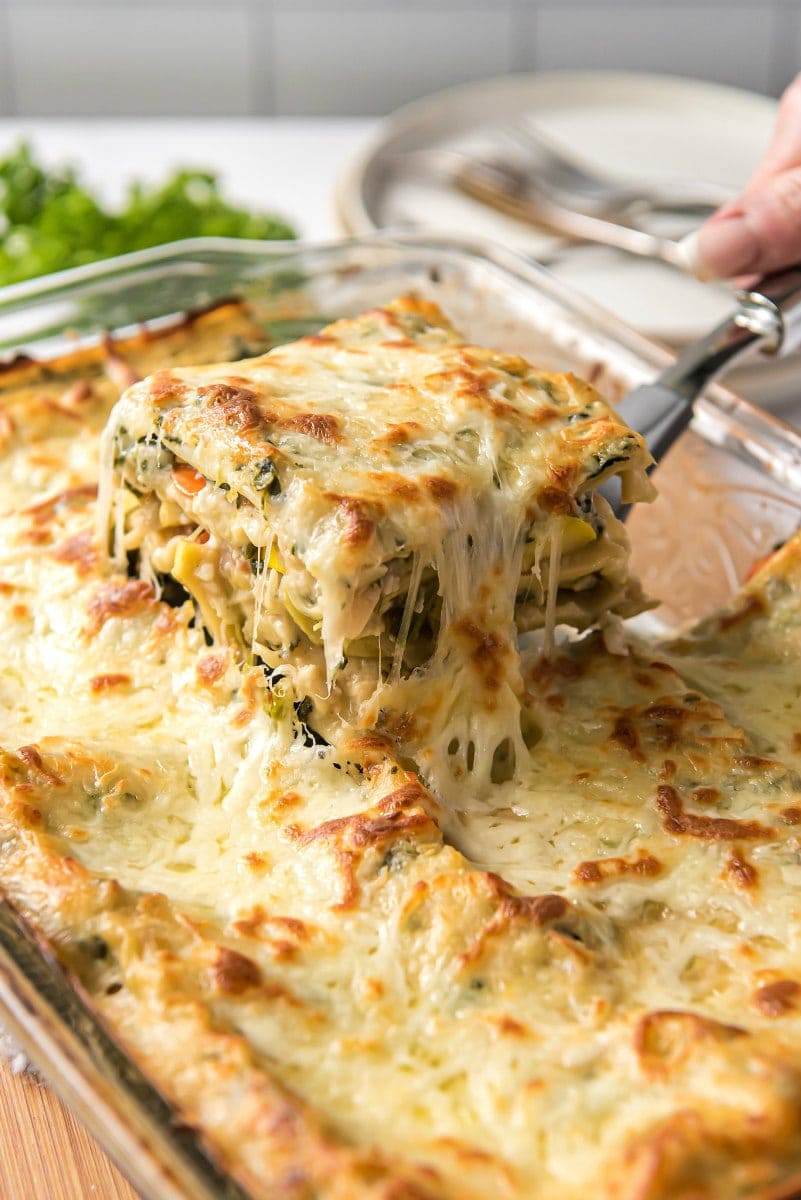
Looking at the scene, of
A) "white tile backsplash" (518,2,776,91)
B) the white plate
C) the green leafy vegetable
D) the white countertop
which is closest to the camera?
the white plate

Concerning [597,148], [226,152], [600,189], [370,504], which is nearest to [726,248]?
[370,504]

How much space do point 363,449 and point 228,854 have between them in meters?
0.76

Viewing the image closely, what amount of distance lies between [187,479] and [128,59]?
564 cm

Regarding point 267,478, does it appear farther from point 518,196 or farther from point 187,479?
point 518,196

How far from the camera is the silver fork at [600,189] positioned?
5.08 m

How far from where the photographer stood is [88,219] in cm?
491

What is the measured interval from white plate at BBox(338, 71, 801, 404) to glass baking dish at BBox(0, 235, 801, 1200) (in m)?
0.67

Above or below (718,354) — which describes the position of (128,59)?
below

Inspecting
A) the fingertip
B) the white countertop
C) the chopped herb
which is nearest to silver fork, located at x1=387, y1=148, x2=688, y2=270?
the white countertop

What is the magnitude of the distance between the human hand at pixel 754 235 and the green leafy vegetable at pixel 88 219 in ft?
6.49

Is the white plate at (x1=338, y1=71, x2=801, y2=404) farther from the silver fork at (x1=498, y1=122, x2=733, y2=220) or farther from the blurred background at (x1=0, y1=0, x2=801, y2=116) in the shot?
the blurred background at (x1=0, y1=0, x2=801, y2=116)

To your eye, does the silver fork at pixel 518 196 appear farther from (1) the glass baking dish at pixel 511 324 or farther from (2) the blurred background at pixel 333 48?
(2) the blurred background at pixel 333 48

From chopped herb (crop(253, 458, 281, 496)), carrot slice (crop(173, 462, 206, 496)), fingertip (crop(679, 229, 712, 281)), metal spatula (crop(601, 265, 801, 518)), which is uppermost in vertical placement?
chopped herb (crop(253, 458, 281, 496))

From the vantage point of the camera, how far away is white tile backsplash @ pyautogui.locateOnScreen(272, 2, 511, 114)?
742 centimetres
